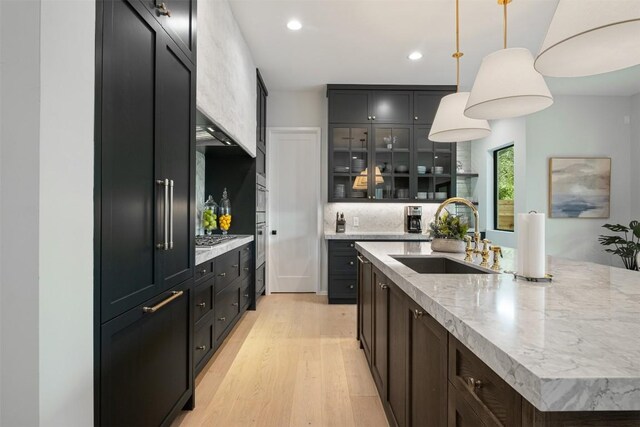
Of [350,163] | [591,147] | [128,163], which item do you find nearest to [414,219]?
[350,163]

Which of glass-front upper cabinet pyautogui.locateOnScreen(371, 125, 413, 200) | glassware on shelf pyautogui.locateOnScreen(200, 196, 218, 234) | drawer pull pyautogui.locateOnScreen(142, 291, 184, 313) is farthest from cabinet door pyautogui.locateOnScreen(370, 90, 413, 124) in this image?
drawer pull pyautogui.locateOnScreen(142, 291, 184, 313)

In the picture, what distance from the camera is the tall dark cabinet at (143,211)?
1.17 meters

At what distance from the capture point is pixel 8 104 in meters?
0.86

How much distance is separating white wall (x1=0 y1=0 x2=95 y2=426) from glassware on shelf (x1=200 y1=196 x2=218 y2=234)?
2.71m

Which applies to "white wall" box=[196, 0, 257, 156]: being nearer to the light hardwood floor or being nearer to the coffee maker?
the light hardwood floor

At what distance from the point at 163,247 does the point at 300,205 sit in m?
3.53

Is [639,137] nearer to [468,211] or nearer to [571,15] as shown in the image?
[468,211]

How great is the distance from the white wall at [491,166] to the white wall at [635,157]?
166 centimetres

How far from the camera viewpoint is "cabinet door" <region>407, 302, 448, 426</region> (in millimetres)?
1024

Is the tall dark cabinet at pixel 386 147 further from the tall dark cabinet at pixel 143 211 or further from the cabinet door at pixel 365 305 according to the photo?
Answer: the tall dark cabinet at pixel 143 211

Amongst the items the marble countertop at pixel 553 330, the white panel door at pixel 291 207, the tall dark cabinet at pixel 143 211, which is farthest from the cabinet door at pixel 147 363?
the white panel door at pixel 291 207

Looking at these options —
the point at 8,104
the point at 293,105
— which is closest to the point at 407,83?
the point at 293,105

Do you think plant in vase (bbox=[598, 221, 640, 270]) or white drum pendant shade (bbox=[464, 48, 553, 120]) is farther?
plant in vase (bbox=[598, 221, 640, 270])

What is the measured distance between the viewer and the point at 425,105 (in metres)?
4.74
